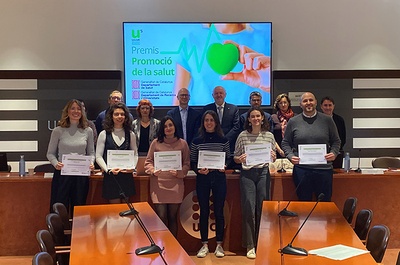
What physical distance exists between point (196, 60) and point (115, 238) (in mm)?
4595

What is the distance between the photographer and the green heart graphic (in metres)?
7.32

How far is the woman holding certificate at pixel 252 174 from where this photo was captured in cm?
486

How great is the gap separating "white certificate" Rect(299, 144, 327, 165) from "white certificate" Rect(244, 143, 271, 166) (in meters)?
0.34

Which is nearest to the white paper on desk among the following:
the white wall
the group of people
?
the group of people

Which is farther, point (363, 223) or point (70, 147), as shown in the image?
point (70, 147)

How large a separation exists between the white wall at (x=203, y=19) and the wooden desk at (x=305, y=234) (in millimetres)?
4027

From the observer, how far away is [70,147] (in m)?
4.70

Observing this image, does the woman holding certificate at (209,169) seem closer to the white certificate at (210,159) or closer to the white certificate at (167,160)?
the white certificate at (210,159)

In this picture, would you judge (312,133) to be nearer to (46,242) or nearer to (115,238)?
(115,238)

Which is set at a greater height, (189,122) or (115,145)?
(189,122)

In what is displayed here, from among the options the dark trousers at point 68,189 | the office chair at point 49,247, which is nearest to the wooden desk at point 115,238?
the office chair at point 49,247

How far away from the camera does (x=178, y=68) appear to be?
7273mm

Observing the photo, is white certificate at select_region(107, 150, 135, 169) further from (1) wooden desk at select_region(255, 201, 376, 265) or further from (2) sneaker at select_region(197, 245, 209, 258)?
(1) wooden desk at select_region(255, 201, 376, 265)

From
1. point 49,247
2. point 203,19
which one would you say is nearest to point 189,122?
point 203,19
